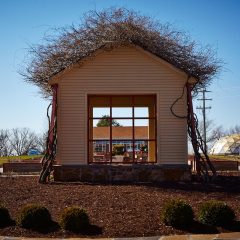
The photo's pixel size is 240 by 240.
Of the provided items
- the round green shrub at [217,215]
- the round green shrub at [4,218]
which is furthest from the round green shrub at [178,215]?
the round green shrub at [4,218]

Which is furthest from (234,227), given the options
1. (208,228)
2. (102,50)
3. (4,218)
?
(102,50)

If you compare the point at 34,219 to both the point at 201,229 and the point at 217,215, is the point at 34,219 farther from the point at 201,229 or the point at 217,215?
the point at 217,215

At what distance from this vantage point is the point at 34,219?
9.60 meters

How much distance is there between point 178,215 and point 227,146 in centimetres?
8502

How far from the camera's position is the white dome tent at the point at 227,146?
293ft

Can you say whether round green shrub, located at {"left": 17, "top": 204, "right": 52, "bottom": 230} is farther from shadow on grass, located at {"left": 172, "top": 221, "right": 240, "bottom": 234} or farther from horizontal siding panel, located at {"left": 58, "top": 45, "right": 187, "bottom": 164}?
horizontal siding panel, located at {"left": 58, "top": 45, "right": 187, "bottom": 164}

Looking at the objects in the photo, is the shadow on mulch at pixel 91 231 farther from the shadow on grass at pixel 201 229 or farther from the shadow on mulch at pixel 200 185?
the shadow on mulch at pixel 200 185

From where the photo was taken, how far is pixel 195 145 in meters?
16.6

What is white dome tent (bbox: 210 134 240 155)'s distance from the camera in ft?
293

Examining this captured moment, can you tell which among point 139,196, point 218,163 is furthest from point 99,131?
point 139,196

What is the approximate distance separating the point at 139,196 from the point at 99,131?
51.7ft

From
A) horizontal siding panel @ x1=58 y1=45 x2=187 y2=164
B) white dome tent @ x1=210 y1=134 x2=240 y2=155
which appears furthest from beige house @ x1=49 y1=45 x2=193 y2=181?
white dome tent @ x1=210 y1=134 x2=240 y2=155

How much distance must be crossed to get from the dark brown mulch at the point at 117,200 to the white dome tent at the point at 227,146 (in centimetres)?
7483

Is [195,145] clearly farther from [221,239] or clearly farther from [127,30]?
[221,239]
